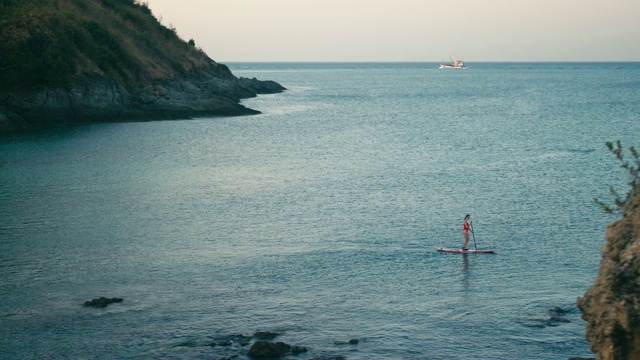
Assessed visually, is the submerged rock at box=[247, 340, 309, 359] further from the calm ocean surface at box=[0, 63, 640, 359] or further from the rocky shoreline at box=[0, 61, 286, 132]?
the rocky shoreline at box=[0, 61, 286, 132]

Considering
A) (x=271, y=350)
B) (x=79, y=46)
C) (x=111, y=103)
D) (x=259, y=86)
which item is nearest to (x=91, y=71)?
(x=111, y=103)

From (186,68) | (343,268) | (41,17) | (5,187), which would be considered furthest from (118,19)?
(343,268)

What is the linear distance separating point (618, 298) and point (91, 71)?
77.9m

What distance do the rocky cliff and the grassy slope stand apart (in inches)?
3.9

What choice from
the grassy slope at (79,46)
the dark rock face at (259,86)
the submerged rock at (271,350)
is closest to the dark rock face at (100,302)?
the submerged rock at (271,350)

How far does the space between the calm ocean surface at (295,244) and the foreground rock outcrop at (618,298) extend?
9.42 metres

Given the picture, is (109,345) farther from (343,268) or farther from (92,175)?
(92,175)

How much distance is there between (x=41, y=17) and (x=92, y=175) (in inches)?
1544

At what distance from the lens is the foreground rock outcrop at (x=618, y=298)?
1298 cm

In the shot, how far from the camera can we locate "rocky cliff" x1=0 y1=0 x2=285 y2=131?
A: 7794 cm

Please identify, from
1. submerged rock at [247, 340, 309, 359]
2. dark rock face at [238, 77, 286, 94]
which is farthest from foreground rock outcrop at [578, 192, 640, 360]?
dark rock face at [238, 77, 286, 94]

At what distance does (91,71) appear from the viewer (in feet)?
276

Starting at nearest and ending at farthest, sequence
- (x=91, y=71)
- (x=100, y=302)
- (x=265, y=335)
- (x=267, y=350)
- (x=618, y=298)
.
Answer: (x=618, y=298) < (x=267, y=350) < (x=265, y=335) < (x=100, y=302) < (x=91, y=71)

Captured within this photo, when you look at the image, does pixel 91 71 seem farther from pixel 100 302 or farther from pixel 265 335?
pixel 265 335
